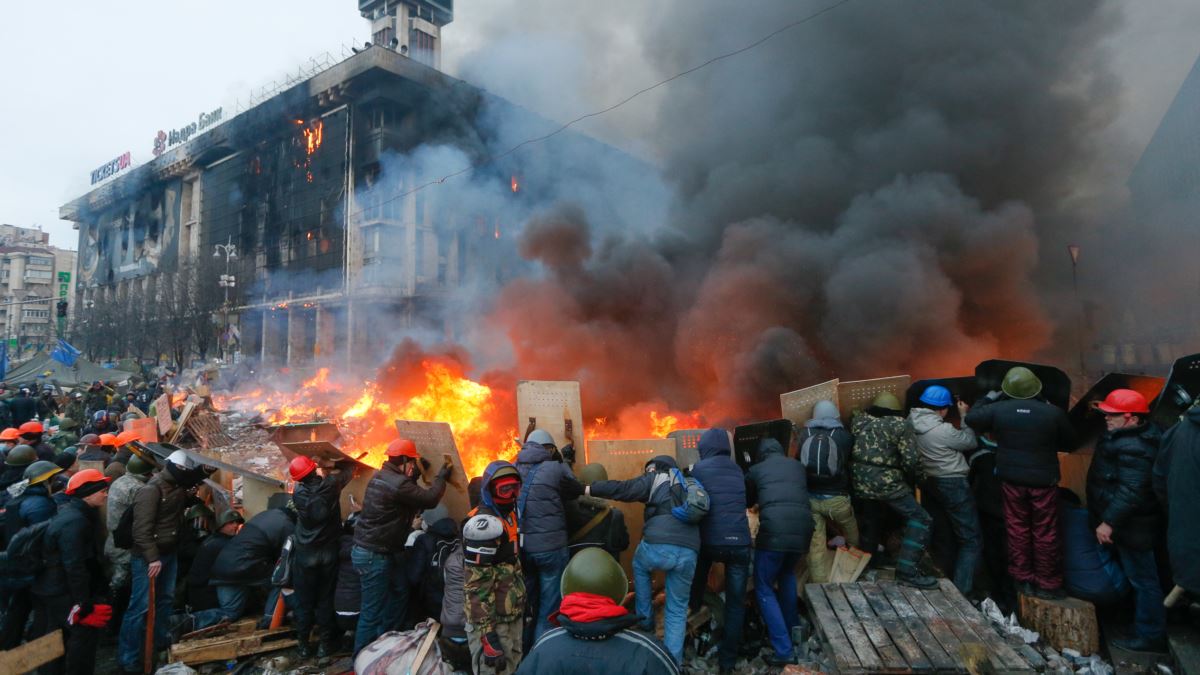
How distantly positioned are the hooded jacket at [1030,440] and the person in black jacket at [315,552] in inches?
220

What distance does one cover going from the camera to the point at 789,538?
4645 millimetres

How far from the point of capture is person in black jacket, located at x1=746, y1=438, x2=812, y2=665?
15.3 feet

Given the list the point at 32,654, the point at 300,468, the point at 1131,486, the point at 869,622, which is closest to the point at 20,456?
the point at 32,654

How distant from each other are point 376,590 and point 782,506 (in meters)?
3.45

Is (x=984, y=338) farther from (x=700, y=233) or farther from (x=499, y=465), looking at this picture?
(x=499, y=465)

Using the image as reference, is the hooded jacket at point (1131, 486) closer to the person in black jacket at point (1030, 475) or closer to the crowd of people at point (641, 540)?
the crowd of people at point (641, 540)

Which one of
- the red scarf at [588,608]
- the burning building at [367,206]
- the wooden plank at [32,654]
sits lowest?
the wooden plank at [32,654]

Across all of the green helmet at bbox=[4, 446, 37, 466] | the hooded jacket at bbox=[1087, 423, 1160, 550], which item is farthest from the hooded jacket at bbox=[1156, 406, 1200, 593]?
the green helmet at bbox=[4, 446, 37, 466]

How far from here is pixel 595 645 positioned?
2.19 meters

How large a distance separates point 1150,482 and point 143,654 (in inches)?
317

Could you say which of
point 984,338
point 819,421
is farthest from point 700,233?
point 819,421

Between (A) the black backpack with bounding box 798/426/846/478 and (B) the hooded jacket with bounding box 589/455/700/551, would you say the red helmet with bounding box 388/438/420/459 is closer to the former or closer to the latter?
(B) the hooded jacket with bounding box 589/455/700/551

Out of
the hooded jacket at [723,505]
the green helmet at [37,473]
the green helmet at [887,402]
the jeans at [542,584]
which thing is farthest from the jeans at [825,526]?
the green helmet at [37,473]

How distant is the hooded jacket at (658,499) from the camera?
4512 millimetres
